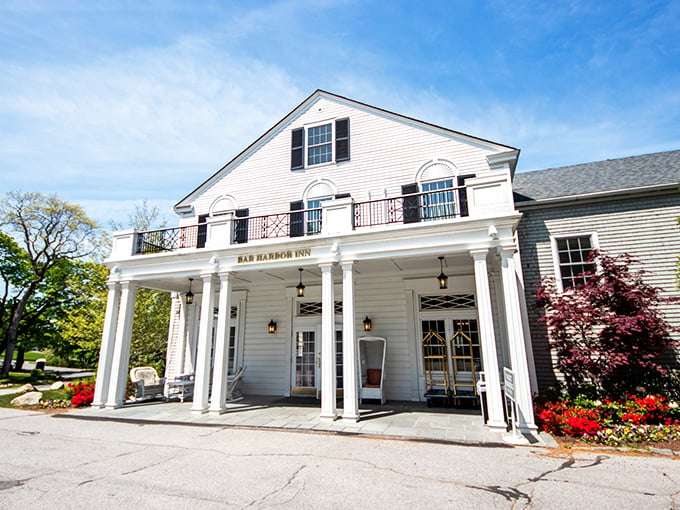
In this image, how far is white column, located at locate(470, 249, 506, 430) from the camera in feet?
24.9

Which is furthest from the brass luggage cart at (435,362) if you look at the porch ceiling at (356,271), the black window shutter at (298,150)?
the black window shutter at (298,150)

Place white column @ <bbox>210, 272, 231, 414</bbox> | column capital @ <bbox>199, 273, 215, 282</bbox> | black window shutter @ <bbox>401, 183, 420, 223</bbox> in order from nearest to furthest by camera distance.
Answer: white column @ <bbox>210, 272, 231, 414</bbox>, column capital @ <bbox>199, 273, 215, 282</bbox>, black window shutter @ <bbox>401, 183, 420, 223</bbox>

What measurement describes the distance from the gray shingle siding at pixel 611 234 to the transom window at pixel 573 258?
0.22 metres

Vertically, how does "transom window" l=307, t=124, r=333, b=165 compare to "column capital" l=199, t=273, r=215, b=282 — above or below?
above

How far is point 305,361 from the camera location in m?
12.9

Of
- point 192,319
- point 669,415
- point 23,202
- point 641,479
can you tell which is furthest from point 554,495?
point 23,202

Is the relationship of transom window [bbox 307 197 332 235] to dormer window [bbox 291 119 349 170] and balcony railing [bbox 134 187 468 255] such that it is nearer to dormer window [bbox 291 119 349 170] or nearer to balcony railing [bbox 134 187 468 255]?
balcony railing [bbox 134 187 468 255]

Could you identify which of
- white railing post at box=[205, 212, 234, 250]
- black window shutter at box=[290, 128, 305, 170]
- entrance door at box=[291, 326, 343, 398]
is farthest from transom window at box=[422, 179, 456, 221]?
white railing post at box=[205, 212, 234, 250]

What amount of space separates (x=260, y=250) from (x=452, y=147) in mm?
6966

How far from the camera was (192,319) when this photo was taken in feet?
46.8

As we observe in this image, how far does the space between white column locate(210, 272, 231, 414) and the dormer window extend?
5.60 m

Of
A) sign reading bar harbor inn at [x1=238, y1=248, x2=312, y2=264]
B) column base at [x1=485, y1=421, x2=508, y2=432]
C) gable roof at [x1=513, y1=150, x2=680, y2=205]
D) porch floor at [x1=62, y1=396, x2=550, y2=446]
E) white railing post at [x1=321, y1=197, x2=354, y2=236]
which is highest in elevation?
gable roof at [x1=513, y1=150, x2=680, y2=205]

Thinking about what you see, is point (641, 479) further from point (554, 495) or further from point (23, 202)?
point (23, 202)

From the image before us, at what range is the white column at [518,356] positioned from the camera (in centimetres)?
745
